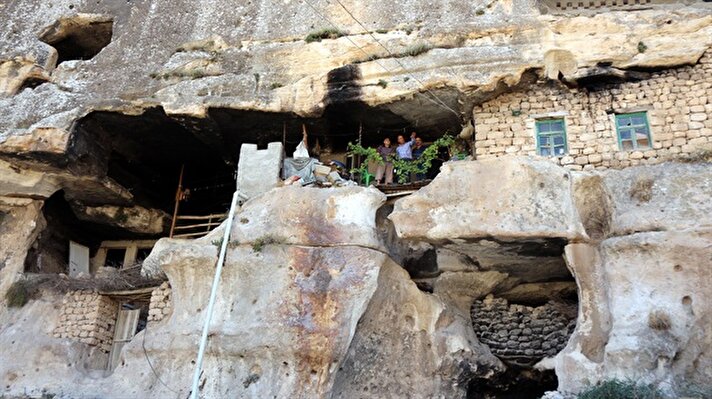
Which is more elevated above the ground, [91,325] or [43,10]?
[43,10]

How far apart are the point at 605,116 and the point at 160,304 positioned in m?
7.37

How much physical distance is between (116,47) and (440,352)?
788 cm

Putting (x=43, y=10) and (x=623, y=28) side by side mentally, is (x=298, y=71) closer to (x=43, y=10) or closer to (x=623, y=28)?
(x=623, y=28)

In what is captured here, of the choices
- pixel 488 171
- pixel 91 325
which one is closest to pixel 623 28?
pixel 488 171

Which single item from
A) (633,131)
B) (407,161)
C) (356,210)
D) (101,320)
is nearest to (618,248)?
(633,131)

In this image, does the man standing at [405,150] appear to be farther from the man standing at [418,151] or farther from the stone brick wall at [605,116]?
the stone brick wall at [605,116]

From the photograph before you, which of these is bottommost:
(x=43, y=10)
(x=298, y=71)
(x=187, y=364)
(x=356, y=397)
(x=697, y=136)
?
(x=356, y=397)

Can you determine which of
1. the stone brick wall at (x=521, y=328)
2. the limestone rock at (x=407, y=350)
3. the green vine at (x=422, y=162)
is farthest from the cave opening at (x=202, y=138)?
the stone brick wall at (x=521, y=328)

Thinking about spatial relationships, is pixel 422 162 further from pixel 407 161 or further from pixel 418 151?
pixel 418 151

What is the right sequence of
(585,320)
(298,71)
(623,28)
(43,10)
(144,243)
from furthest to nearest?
(144,243) < (43,10) < (298,71) < (623,28) < (585,320)

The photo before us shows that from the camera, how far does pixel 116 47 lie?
12039 mm

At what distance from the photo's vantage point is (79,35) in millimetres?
13273

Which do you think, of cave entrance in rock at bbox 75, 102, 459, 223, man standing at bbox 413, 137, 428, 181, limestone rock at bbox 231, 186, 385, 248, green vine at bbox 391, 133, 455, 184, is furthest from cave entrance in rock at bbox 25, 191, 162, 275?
man standing at bbox 413, 137, 428, 181

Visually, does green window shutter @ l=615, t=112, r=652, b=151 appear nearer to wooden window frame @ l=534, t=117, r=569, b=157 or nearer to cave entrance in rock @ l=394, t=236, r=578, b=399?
wooden window frame @ l=534, t=117, r=569, b=157
